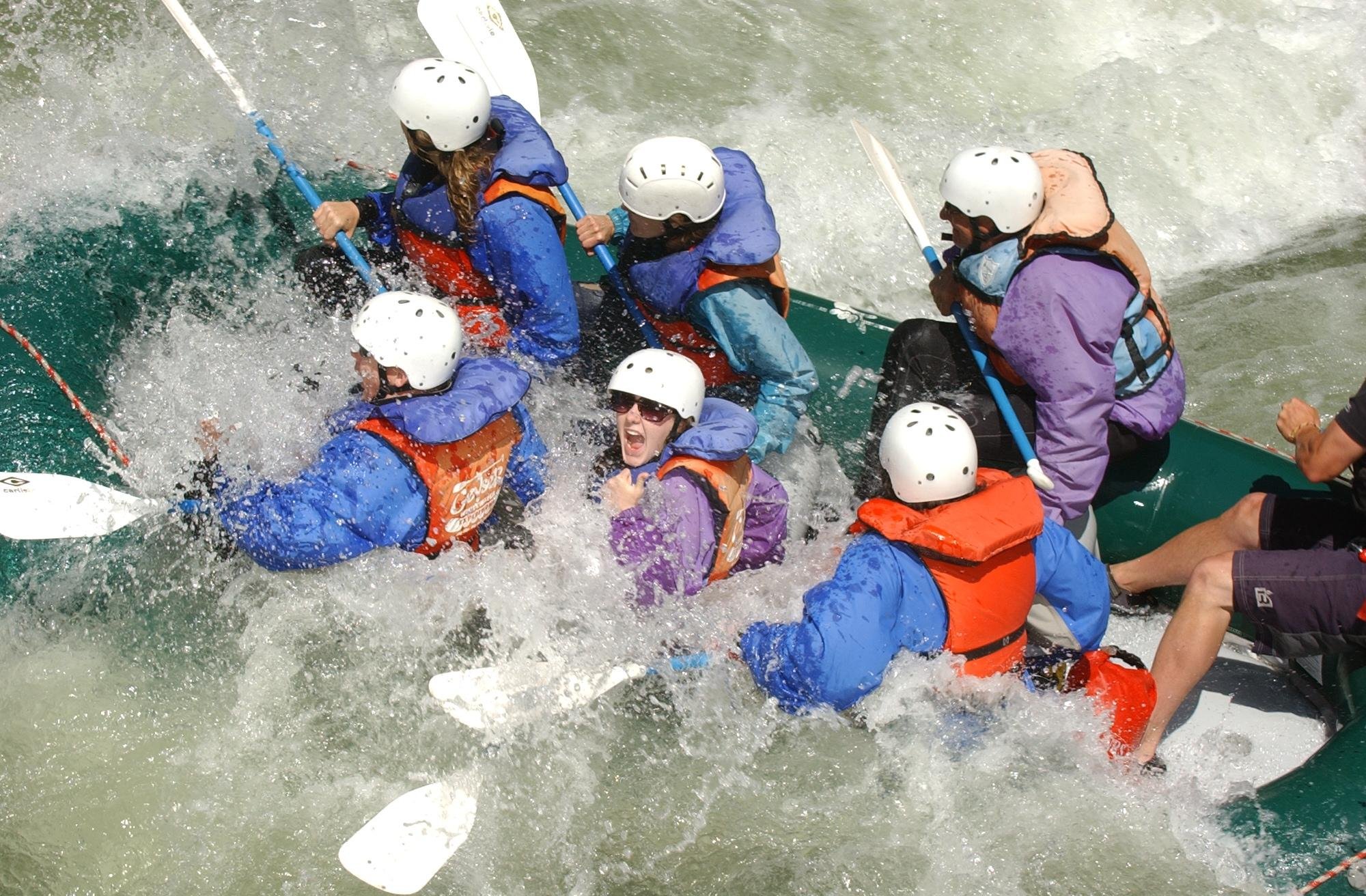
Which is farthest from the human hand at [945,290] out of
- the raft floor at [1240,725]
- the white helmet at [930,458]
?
the raft floor at [1240,725]

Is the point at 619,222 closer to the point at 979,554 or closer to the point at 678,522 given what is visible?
the point at 678,522

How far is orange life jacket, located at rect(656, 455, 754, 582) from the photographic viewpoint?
327 centimetres

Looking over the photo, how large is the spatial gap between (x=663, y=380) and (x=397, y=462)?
28.3 inches

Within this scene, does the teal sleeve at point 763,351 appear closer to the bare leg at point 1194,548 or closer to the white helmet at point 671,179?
the white helmet at point 671,179

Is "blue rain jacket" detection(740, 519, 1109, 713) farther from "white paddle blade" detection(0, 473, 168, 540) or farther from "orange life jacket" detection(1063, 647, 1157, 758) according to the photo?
"white paddle blade" detection(0, 473, 168, 540)

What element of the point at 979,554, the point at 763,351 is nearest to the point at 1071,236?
the point at 763,351

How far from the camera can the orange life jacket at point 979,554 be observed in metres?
3.02

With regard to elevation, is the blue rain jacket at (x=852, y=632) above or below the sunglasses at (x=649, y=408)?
below

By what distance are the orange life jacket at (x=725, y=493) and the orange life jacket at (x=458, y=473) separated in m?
0.44

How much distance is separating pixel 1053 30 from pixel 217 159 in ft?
18.0

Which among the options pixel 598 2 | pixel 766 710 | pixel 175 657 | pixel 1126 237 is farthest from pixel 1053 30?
pixel 175 657

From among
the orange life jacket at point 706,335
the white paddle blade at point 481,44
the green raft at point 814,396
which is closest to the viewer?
the green raft at point 814,396

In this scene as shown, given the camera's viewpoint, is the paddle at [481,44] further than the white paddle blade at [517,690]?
Yes

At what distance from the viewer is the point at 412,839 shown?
3152mm
